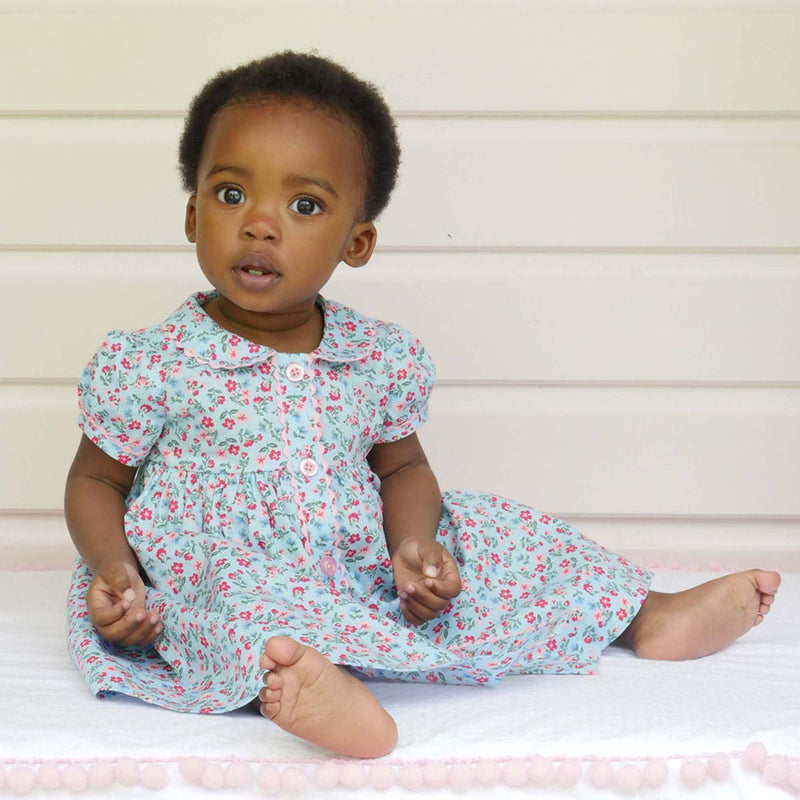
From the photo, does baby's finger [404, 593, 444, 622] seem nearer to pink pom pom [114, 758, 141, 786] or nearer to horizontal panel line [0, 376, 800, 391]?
pink pom pom [114, 758, 141, 786]

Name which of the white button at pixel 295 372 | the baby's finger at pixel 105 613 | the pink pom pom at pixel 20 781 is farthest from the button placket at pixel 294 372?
the pink pom pom at pixel 20 781

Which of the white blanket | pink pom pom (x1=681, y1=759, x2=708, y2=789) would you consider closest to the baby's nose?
the white blanket

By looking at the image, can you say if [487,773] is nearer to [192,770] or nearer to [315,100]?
[192,770]

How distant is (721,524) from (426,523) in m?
0.74

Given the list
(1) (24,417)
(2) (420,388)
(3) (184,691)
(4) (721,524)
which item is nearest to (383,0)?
(2) (420,388)

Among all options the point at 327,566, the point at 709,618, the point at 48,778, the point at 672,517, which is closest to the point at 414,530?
the point at 327,566

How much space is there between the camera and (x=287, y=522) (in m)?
1.33

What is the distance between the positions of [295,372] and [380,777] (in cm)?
56

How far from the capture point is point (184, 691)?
1.20 metres

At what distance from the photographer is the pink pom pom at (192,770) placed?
3.20 feet

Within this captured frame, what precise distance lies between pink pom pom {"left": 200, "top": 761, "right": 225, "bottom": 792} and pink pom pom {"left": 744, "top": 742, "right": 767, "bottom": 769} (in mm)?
433

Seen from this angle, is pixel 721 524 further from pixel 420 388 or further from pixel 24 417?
pixel 24 417

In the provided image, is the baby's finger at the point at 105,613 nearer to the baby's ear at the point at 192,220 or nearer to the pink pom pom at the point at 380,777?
the pink pom pom at the point at 380,777

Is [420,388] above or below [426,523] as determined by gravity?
above
